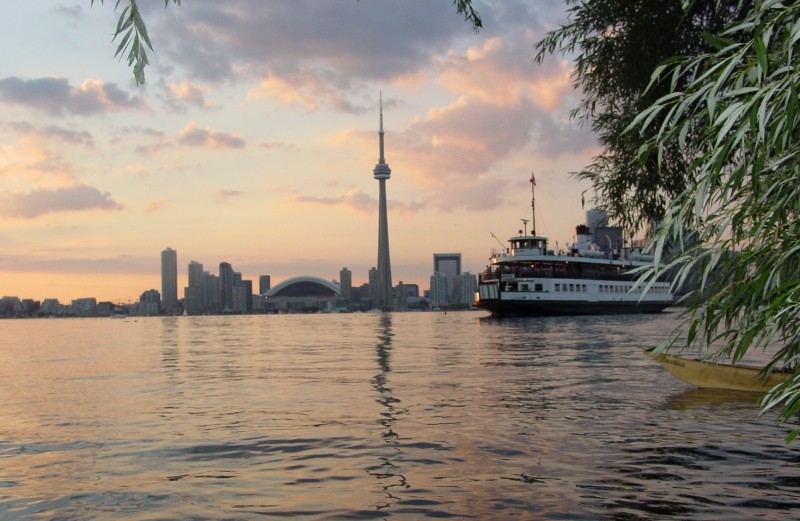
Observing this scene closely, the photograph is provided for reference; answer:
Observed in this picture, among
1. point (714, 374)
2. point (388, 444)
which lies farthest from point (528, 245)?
point (388, 444)

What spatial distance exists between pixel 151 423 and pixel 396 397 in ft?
19.5

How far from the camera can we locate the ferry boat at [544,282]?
3691 inches

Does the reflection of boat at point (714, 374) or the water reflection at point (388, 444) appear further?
the reflection of boat at point (714, 374)

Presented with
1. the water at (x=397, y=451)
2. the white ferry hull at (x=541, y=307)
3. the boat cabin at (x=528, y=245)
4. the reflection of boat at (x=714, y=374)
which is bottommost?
the water at (x=397, y=451)

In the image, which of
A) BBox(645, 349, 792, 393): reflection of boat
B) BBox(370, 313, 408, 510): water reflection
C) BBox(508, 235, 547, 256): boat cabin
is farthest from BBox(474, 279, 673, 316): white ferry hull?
BBox(645, 349, 792, 393): reflection of boat

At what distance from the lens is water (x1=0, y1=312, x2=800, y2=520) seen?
27.5ft

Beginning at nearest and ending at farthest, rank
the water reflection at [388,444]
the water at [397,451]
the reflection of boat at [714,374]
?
the water at [397,451] < the water reflection at [388,444] < the reflection of boat at [714,374]

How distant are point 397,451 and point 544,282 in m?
85.9

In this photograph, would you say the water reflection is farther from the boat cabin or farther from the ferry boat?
the boat cabin

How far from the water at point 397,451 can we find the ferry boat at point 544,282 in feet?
235

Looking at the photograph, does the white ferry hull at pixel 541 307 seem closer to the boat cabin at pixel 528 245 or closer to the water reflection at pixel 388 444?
the boat cabin at pixel 528 245

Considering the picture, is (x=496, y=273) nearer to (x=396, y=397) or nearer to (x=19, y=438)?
(x=396, y=397)

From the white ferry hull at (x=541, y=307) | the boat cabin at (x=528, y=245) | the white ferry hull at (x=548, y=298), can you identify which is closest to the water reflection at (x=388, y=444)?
the white ferry hull at (x=548, y=298)

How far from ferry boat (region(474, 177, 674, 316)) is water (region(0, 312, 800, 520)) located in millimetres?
71509
